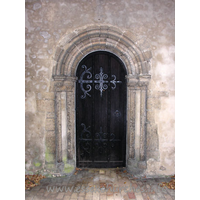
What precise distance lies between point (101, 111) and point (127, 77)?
1.04 meters

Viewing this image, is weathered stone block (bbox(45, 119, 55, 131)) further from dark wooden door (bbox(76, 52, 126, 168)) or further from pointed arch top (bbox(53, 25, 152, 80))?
pointed arch top (bbox(53, 25, 152, 80))

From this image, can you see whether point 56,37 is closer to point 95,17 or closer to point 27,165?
point 95,17

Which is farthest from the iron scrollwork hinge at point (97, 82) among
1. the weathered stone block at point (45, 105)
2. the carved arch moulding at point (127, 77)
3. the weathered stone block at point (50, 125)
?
the weathered stone block at point (50, 125)

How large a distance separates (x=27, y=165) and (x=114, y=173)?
2.03 metres

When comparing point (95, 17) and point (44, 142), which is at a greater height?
point (95, 17)

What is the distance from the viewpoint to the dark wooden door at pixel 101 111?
3971mm

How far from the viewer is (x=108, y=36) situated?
365cm

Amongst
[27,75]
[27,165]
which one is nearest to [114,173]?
[27,165]

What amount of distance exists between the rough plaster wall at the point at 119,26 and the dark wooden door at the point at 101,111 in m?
0.69

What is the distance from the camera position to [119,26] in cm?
360

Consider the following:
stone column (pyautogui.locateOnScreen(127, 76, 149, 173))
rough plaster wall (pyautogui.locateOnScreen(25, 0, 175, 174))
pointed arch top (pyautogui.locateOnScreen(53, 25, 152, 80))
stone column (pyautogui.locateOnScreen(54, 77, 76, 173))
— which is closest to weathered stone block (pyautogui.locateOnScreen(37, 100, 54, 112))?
rough plaster wall (pyautogui.locateOnScreen(25, 0, 175, 174))

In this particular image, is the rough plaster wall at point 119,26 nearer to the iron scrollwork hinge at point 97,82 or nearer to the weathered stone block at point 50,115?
the weathered stone block at point 50,115

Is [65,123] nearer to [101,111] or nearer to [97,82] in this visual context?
[101,111]

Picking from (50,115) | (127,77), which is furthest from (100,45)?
(50,115)
